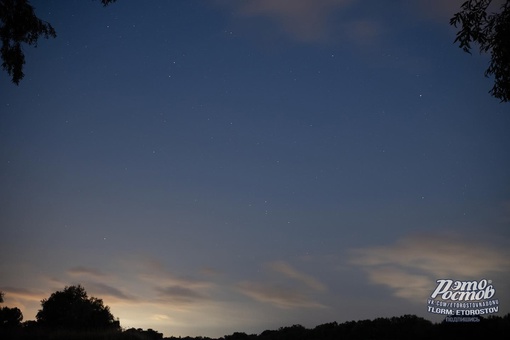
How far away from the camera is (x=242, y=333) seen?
191 feet

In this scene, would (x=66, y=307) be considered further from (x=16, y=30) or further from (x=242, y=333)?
(x=16, y=30)

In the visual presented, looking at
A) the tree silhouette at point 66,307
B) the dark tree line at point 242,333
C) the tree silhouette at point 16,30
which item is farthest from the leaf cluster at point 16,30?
the tree silhouette at point 66,307

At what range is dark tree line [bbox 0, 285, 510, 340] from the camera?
2250 cm

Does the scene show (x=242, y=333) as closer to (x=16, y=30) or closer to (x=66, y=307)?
(x=66, y=307)

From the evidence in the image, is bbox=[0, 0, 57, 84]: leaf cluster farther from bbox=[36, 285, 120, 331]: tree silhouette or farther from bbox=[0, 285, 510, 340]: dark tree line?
bbox=[36, 285, 120, 331]: tree silhouette

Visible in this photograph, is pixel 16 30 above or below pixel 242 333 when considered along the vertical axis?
above

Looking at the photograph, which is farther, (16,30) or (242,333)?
(242,333)

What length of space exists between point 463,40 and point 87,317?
1852 inches

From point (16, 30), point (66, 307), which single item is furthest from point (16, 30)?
point (66, 307)

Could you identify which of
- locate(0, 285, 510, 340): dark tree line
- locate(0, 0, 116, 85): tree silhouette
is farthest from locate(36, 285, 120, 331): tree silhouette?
locate(0, 0, 116, 85): tree silhouette

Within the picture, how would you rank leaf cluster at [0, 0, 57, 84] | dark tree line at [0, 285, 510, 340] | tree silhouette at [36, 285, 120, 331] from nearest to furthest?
leaf cluster at [0, 0, 57, 84] < dark tree line at [0, 285, 510, 340] < tree silhouette at [36, 285, 120, 331]

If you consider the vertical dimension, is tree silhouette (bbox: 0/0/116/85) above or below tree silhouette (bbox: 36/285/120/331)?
above

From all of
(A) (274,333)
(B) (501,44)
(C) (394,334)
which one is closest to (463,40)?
(B) (501,44)

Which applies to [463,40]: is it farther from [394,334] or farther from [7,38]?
[394,334]
